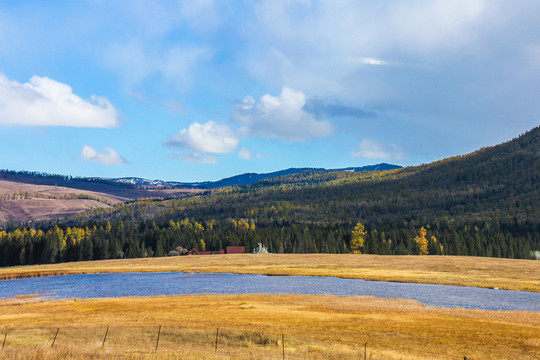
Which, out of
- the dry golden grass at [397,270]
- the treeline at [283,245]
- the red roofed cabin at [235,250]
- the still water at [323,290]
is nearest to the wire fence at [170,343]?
the still water at [323,290]

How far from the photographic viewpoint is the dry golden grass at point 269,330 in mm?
25969

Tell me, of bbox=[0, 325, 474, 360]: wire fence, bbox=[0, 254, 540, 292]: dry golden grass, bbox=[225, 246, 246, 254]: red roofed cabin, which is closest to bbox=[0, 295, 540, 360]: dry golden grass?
bbox=[0, 325, 474, 360]: wire fence

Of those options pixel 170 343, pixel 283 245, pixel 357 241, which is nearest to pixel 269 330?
Answer: pixel 170 343

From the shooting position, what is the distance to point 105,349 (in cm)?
2594

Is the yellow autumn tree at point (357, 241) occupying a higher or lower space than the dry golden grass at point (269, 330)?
higher

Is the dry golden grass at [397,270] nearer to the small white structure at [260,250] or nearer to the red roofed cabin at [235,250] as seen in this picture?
the small white structure at [260,250]

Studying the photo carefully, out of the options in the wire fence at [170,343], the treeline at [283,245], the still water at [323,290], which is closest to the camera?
the wire fence at [170,343]

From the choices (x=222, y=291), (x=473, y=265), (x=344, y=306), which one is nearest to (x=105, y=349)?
(x=344, y=306)

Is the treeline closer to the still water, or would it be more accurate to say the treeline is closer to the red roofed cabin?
the red roofed cabin

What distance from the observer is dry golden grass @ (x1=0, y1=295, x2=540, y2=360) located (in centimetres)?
2597

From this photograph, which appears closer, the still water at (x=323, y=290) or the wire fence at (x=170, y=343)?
the wire fence at (x=170, y=343)

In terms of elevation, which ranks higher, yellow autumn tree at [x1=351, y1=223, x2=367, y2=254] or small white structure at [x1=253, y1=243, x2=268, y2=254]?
yellow autumn tree at [x1=351, y1=223, x2=367, y2=254]

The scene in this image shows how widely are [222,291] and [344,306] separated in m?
26.0

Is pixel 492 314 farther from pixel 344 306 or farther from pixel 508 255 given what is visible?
pixel 508 255
